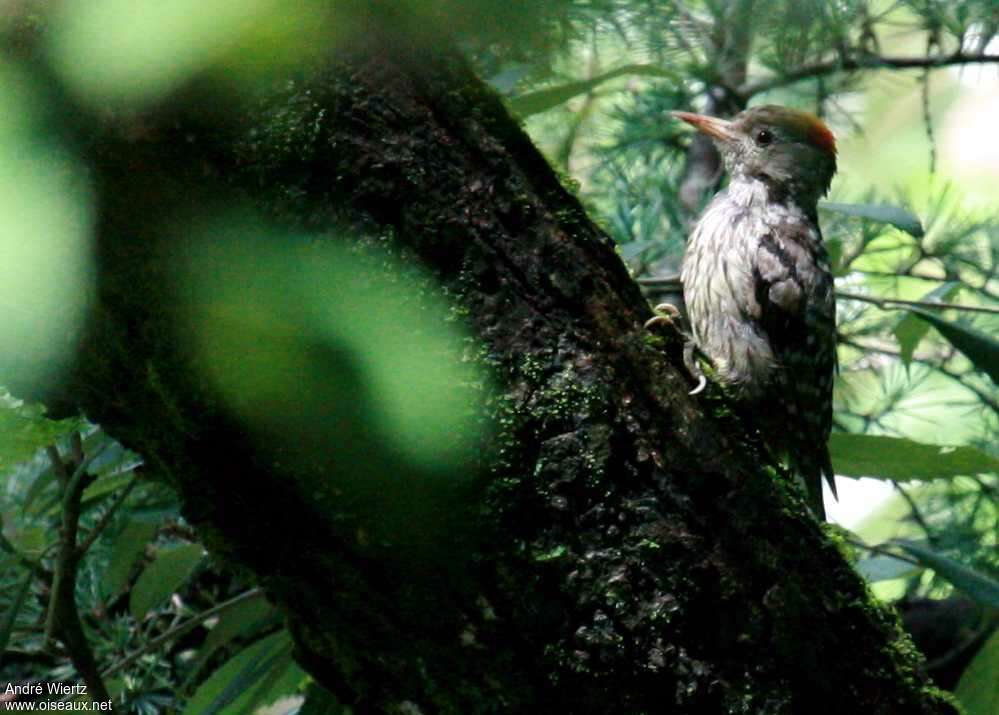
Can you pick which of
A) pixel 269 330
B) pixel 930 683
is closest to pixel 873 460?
pixel 930 683

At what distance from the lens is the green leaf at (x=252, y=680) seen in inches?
98.2

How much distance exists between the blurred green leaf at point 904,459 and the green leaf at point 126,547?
154cm

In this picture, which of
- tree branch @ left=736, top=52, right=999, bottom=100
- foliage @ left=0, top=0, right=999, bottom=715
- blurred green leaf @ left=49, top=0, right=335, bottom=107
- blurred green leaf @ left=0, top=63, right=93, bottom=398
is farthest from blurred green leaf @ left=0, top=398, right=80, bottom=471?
tree branch @ left=736, top=52, right=999, bottom=100

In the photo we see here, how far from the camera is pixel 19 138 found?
114 cm

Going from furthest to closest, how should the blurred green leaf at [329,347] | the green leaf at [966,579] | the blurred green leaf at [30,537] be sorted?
the blurred green leaf at [30,537]
the green leaf at [966,579]
the blurred green leaf at [329,347]

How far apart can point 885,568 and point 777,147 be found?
142 centimetres

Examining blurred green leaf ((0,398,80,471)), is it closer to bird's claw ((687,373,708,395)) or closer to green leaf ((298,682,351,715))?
green leaf ((298,682,351,715))

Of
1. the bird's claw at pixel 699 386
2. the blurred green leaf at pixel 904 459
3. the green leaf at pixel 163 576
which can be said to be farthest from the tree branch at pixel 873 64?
the green leaf at pixel 163 576

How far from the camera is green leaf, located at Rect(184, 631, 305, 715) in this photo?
2.49 meters

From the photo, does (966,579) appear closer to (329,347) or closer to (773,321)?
(773,321)

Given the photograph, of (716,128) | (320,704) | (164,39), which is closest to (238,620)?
(320,704)

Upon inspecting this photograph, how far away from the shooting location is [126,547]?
286 centimetres

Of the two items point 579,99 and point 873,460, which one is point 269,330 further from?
point 579,99

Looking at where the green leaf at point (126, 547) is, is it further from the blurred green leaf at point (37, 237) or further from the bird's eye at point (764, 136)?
the bird's eye at point (764, 136)
